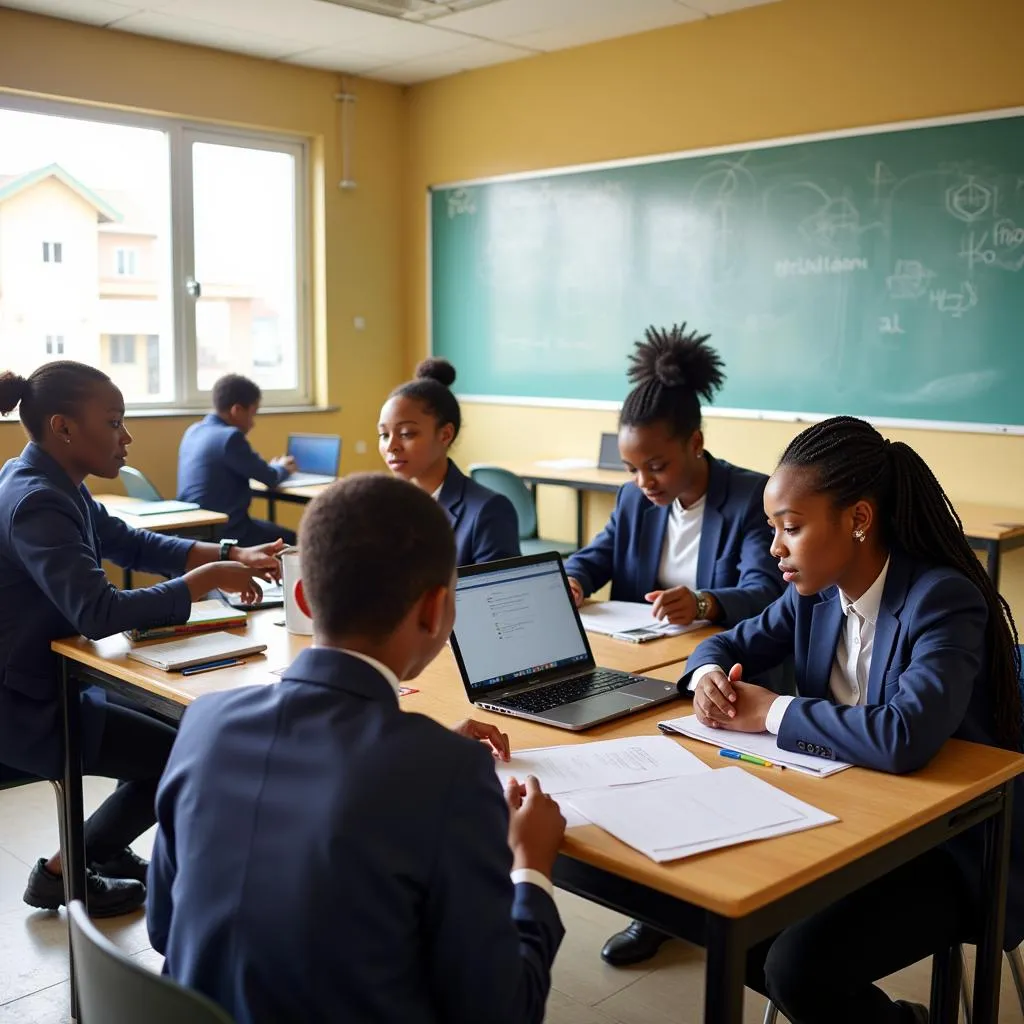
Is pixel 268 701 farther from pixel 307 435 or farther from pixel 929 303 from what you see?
pixel 307 435

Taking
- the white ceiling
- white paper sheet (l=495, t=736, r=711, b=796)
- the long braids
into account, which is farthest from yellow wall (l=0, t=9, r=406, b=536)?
the long braids

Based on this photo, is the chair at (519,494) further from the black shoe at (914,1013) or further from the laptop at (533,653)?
the black shoe at (914,1013)

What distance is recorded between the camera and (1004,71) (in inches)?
170

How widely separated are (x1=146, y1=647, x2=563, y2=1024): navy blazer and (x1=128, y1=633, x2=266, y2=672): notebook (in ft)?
3.53

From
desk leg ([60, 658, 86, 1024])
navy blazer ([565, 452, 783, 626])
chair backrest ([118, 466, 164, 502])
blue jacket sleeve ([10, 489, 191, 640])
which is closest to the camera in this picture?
blue jacket sleeve ([10, 489, 191, 640])

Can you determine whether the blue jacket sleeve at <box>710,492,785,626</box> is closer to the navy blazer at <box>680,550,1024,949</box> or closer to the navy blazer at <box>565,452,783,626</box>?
the navy blazer at <box>565,452,783,626</box>

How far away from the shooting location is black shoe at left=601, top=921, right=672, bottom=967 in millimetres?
2592

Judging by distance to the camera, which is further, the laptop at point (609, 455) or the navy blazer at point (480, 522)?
the laptop at point (609, 455)

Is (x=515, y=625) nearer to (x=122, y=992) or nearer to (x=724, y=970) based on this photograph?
(x=724, y=970)

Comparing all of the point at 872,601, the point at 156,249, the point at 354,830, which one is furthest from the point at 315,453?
the point at 354,830

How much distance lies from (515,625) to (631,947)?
94 cm

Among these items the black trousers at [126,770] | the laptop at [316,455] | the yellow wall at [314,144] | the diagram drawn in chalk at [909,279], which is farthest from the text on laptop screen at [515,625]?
the yellow wall at [314,144]

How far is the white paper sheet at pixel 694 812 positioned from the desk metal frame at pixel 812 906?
63 mm

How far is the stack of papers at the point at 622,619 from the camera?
2.55 meters
